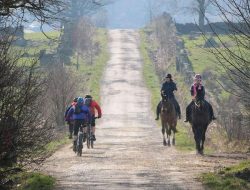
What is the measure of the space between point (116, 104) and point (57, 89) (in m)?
15.3

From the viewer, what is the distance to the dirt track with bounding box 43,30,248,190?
14.2m

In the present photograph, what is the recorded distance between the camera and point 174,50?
216 ft

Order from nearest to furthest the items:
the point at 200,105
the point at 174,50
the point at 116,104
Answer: the point at 200,105, the point at 116,104, the point at 174,50

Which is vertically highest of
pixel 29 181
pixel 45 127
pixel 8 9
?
pixel 8 9

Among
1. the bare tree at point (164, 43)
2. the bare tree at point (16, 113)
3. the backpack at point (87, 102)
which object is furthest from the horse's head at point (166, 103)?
the bare tree at point (164, 43)

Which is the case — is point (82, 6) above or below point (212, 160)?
above

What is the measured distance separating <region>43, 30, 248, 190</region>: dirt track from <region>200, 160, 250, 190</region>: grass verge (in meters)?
0.30

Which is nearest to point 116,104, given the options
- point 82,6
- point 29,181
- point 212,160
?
point 212,160

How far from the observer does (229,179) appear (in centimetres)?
1402

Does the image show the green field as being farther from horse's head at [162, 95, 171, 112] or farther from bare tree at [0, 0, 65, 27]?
horse's head at [162, 95, 171, 112]

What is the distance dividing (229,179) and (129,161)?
5.36 meters

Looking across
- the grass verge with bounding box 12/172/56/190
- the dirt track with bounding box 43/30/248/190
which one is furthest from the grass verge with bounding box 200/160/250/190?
the grass verge with bounding box 12/172/56/190

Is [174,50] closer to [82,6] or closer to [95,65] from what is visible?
[95,65]

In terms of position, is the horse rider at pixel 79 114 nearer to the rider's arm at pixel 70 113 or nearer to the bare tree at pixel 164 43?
the rider's arm at pixel 70 113
